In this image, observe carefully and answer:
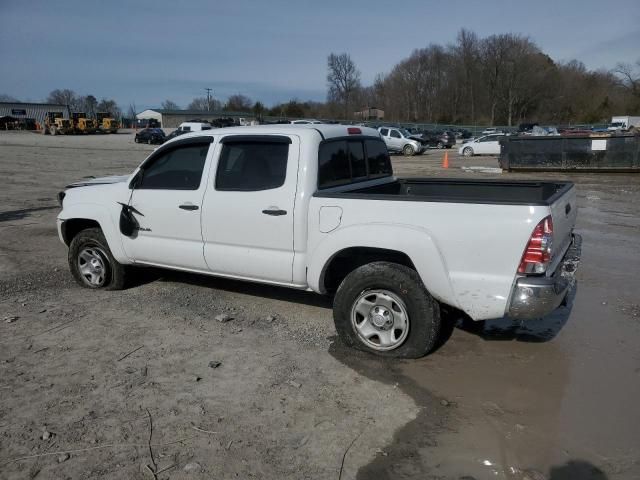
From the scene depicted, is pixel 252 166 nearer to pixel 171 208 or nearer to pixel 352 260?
pixel 171 208

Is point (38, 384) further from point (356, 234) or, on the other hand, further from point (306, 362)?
point (356, 234)

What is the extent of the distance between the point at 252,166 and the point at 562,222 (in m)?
2.68

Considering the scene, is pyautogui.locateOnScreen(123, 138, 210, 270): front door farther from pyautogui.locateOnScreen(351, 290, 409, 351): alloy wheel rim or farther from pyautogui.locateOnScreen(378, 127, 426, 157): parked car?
pyautogui.locateOnScreen(378, 127, 426, 157): parked car

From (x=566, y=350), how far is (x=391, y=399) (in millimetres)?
1817

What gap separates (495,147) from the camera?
34.3 metres

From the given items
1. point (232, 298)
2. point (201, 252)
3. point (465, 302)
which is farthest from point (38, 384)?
point (465, 302)

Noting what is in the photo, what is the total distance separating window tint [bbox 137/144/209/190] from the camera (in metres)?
5.12

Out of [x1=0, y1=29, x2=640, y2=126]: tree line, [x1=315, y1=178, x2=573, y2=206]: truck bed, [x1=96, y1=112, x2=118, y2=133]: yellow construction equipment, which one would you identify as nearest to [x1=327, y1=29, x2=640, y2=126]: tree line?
[x1=0, y1=29, x2=640, y2=126]: tree line

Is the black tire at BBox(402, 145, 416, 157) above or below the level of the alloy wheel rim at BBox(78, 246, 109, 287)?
above

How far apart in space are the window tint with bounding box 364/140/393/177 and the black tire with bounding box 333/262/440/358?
5.28 feet

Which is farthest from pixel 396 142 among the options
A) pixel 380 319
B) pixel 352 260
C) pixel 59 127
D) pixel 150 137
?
pixel 59 127

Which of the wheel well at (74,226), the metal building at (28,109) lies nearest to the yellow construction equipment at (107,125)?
the metal building at (28,109)

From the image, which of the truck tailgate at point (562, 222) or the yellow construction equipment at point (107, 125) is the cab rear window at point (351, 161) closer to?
the truck tailgate at point (562, 222)

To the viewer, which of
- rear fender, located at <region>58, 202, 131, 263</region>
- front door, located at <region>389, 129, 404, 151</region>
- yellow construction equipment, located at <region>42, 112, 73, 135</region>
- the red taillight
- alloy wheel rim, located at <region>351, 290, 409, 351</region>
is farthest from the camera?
yellow construction equipment, located at <region>42, 112, 73, 135</region>
